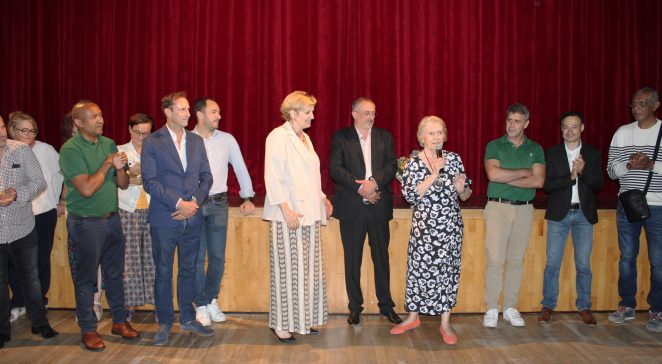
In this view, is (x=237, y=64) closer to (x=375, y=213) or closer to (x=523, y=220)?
(x=375, y=213)

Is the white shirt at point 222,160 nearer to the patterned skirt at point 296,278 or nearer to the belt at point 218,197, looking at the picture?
the belt at point 218,197

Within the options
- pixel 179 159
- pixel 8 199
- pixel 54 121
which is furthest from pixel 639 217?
pixel 54 121

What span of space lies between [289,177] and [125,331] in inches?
61.2

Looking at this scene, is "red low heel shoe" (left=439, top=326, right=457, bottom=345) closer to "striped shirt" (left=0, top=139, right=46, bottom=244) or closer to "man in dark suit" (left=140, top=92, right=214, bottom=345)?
"man in dark suit" (left=140, top=92, right=214, bottom=345)

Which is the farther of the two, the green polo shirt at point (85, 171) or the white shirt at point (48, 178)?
the white shirt at point (48, 178)

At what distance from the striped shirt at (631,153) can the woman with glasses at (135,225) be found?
3.46m

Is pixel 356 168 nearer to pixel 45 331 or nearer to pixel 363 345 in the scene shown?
pixel 363 345

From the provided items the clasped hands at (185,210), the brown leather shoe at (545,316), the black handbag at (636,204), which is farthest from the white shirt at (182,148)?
the black handbag at (636,204)

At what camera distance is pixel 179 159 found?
13.4 ft

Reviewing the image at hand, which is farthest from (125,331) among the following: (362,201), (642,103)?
(642,103)

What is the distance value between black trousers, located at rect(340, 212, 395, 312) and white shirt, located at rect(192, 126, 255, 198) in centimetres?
81

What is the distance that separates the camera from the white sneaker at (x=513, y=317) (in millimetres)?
4656

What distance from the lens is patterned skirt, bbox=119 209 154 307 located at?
4.58 metres

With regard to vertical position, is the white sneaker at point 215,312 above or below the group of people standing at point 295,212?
below
